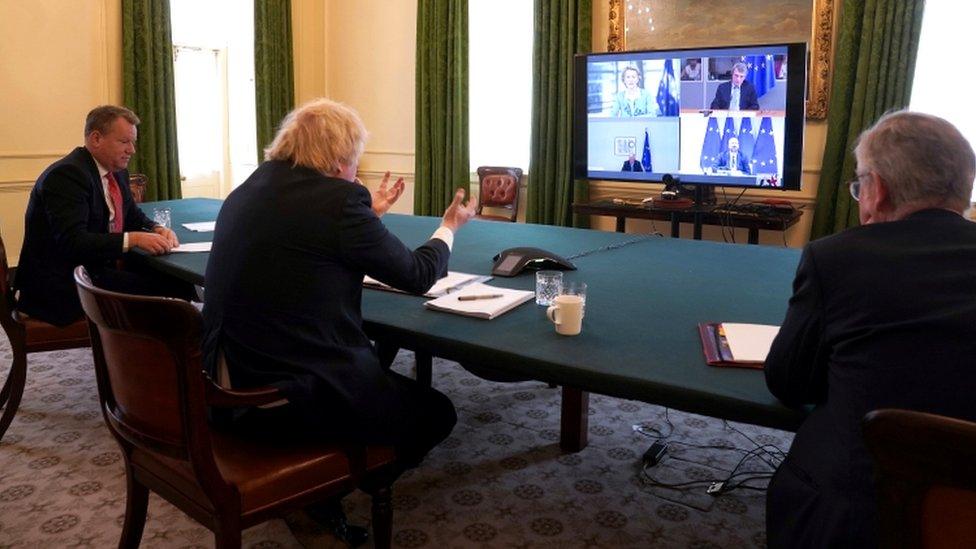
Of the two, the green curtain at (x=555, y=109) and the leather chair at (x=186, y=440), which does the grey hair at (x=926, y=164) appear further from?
the green curtain at (x=555, y=109)

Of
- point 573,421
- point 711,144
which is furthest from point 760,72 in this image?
point 573,421

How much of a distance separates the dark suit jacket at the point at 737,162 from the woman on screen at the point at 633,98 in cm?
48

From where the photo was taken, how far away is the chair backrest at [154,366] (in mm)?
1316

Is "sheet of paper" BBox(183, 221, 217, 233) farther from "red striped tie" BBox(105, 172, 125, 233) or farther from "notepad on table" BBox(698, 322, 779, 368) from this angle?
"notepad on table" BBox(698, 322, 779, 368)

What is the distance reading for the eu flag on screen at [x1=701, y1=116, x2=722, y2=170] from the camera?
13.8 feet

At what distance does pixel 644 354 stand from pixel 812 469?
38 centimetres

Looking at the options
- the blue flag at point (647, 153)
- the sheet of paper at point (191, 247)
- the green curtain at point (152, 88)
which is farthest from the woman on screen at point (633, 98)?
the green curtain at point (152, 88)

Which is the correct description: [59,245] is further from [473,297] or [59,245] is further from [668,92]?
[668,92]

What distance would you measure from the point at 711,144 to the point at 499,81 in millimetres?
2184

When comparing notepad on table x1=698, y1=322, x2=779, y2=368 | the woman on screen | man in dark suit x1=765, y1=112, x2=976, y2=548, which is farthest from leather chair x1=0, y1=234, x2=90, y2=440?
the woman on screen

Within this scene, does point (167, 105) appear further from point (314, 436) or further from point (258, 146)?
point (314, 436)

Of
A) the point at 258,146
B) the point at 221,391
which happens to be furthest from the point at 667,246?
the point at 258,146

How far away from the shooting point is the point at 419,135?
6.08m

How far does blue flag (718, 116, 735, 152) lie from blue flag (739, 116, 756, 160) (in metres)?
0.05
